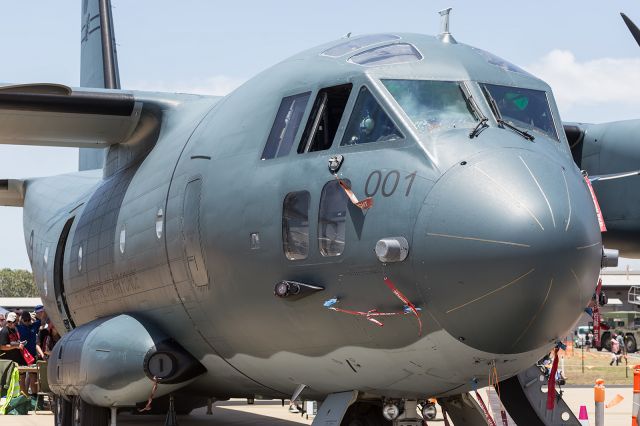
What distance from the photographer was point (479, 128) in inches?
267

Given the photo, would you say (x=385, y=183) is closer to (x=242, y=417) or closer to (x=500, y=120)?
(x=500, y=120)

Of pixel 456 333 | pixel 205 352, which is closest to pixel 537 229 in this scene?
pixel 456 333

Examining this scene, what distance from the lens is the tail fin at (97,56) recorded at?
16422 millimetres

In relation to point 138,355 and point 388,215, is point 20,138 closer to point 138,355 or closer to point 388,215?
point 138,355

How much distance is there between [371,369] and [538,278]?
60.3 inches

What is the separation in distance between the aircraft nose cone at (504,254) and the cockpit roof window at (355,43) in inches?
74.9

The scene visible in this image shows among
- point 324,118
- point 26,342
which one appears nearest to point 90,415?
point 324,118

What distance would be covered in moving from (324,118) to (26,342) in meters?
13.3

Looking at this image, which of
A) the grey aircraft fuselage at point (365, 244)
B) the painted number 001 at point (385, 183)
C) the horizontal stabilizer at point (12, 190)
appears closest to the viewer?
the grey aircraft fuselage at point (365, 244)

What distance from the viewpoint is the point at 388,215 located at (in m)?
6.52

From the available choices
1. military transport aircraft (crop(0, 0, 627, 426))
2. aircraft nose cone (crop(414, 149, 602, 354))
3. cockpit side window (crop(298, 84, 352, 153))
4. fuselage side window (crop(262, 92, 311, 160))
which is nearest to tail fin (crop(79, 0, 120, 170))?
military transport aircraft (crop(0, 0, 627, 426))

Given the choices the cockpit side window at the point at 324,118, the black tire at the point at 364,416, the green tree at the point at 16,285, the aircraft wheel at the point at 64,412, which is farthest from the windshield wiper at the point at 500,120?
the green tree at the point at 16,285

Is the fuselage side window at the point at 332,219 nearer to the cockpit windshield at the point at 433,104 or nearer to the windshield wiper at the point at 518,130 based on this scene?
the cockpit windshield at the point at 433,104

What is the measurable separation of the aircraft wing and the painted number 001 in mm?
4888
